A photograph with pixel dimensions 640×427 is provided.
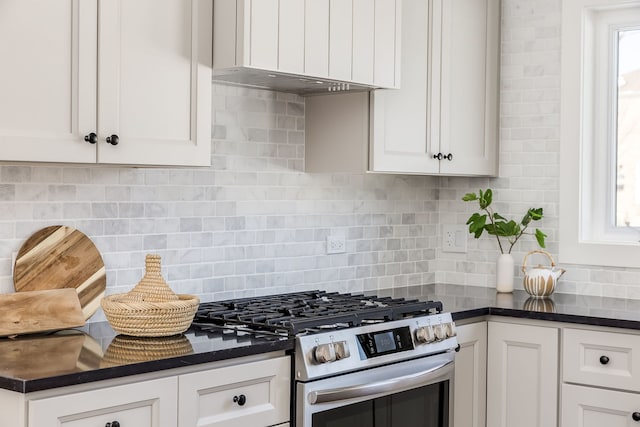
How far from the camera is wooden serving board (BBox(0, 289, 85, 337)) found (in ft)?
8.28

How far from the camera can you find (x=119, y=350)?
241 centimetres

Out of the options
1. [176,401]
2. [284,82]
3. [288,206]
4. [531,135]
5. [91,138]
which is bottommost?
[176,401]

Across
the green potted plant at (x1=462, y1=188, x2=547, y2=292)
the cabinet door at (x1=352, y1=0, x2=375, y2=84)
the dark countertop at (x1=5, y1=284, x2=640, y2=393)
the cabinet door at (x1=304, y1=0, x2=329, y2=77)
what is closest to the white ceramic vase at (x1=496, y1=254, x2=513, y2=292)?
the green potted plant at (x1=462, y1=188, x2=547, y2=292)

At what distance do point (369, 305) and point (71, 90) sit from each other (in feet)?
4.34

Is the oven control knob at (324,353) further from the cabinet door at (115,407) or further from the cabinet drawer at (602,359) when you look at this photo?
the cabinet drawer at (602,359)

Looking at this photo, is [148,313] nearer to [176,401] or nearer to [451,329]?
[176,401]

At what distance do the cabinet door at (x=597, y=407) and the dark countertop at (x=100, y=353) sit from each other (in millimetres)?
1303

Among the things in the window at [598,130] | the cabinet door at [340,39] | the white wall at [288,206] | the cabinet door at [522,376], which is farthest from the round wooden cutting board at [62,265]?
the window at [598,130]

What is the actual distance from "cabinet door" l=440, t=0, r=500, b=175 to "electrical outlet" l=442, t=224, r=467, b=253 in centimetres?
35

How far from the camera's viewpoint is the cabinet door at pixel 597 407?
3271 mm

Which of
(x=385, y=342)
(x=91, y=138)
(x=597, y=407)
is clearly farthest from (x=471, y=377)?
(x=91, y=138)

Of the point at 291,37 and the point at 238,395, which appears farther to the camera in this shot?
the point at 291,37

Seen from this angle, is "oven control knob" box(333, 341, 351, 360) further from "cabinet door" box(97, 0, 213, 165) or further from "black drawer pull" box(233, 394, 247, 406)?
"cabinet door" box(97, 0, 213, 165)

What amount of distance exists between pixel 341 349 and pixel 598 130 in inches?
74.1
